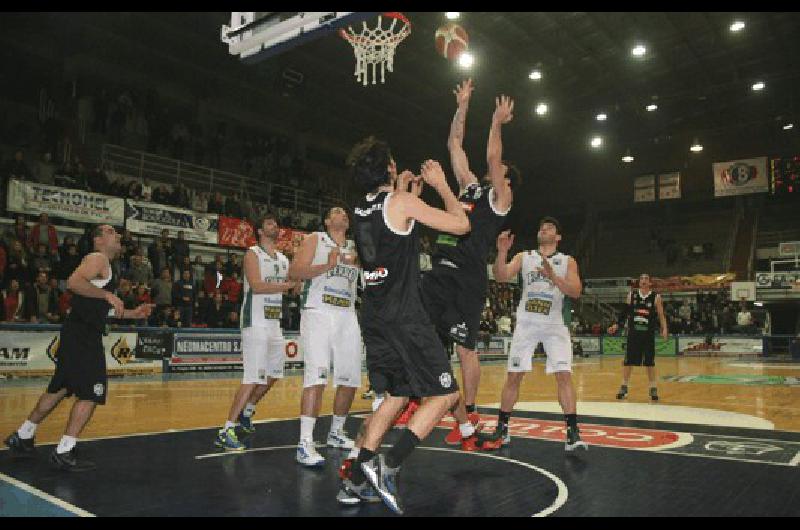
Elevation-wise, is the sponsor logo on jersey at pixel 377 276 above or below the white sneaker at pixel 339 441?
above

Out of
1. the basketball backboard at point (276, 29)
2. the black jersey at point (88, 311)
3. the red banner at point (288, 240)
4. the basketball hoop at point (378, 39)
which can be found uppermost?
the basketball hoop at point (378, 39)

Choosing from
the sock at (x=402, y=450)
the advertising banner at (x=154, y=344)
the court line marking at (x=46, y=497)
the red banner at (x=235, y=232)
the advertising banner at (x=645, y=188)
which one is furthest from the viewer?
the advertising banner at (x=645, y=188)

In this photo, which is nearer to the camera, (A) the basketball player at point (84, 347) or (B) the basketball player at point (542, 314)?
(A) the basketball player at point (84, 347)

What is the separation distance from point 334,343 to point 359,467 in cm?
204

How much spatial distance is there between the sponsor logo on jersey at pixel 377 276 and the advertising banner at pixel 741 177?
1381 inches

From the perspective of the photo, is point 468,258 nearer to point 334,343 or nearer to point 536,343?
point 536,343

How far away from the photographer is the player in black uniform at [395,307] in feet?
13.6

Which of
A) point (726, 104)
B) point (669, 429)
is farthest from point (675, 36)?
point (669, 429)

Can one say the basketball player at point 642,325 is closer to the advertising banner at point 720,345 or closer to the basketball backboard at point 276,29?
the basketball backboard at point 276,29

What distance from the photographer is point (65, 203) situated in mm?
16359

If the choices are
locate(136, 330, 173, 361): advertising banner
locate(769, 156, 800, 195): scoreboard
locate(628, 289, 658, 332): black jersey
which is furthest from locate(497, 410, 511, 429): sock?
locate(769, 156, 800, 195): scoreboard

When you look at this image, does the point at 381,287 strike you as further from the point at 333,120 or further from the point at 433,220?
the point at 333,120

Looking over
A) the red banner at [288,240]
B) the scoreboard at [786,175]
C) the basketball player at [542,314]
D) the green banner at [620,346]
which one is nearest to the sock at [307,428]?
the basketball player at [542,314]

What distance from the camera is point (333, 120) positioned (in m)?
29.9
